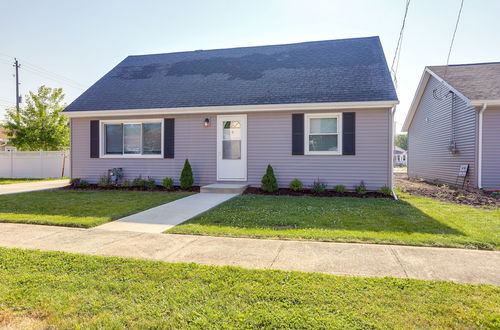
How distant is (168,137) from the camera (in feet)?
33.1

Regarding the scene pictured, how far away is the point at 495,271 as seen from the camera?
2971 mm

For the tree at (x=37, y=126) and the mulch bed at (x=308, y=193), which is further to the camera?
the tree at (x=37, y=126)

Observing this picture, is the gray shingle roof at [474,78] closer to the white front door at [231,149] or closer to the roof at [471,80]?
the roof at [471,80]

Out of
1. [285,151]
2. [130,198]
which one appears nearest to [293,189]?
[285,151]

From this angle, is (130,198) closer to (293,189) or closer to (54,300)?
(293,189)

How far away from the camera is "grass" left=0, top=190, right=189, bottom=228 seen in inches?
207

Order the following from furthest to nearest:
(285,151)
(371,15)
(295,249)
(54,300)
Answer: (285,151), (371,15), (295,249), (54,300)

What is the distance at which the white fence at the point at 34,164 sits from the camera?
16359 millimetres

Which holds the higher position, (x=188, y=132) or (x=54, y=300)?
(x=188, y=132)

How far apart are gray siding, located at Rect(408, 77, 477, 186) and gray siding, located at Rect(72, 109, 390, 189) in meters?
3.69

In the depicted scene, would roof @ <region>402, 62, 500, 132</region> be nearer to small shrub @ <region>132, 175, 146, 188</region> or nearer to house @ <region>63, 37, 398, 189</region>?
house @ <region>63, 37, 398, 189</region>

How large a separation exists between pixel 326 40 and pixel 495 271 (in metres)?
11.3

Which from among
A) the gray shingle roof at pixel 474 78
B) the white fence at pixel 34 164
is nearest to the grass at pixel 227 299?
the gray shingle roof at pixel 474 78

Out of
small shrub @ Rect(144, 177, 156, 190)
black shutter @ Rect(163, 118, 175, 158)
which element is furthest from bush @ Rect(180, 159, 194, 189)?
small shrub @ Rect(144, 177, 156, 190)
